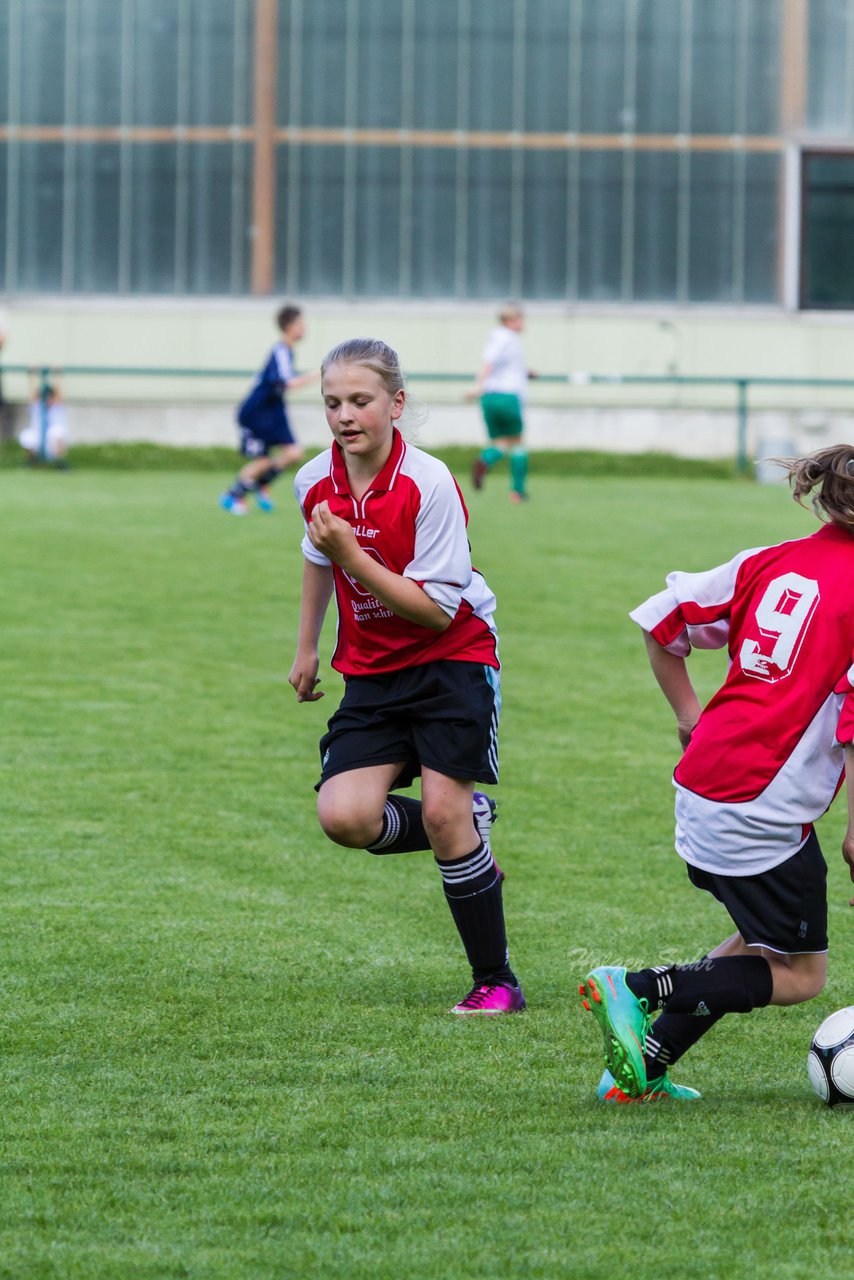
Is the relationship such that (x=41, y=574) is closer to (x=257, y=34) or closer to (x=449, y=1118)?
(x=449, y=1118)

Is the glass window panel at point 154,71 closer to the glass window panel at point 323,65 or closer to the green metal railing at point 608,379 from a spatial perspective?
the glass window panel at point 323,65

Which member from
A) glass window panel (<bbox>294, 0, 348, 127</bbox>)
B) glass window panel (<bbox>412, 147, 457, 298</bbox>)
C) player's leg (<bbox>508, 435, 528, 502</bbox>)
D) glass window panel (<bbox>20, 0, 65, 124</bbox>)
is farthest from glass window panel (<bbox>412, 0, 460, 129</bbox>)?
player's leg (<bbox>508, 435, 528, 502</bbox>)

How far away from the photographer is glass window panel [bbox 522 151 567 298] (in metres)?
26.0

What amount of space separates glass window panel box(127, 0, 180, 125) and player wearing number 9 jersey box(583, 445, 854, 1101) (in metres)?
23.2

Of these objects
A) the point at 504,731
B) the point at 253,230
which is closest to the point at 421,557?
the point at 504,731

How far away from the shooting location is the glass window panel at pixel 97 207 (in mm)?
25766

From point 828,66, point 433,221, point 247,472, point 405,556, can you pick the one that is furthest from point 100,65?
point 405,556

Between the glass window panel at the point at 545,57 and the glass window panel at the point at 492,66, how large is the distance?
25 cm

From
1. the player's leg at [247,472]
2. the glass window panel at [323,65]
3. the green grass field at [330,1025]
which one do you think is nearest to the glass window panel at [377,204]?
the glass window panel at [323,65]

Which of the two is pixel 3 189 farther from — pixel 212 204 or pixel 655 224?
pixel 655 224

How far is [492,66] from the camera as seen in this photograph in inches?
1024

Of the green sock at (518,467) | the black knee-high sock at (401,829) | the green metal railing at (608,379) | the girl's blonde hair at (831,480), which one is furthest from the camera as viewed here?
the green metal railing at (608,379)

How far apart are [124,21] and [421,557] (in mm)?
23049

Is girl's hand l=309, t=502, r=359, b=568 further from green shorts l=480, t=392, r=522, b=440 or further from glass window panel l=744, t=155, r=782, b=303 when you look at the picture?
glass window panel l=744, t=155, r=782, b=303
